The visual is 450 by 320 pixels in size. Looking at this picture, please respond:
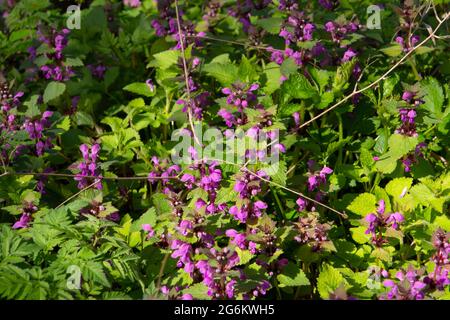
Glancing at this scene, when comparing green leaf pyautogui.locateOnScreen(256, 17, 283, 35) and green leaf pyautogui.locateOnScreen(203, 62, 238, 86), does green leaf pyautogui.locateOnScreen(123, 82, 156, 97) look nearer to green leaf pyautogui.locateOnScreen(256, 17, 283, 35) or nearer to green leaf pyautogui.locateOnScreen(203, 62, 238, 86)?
green leaf pyautogui.locateOnScreen(203, 62, 238, 86)

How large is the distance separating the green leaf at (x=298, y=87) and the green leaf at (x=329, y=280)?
104cm

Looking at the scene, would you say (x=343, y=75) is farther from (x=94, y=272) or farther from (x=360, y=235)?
(x=94, y=272)

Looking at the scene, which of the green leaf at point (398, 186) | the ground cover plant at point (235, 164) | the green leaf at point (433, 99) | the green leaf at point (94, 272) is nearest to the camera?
the green leaf at point (94, 272)

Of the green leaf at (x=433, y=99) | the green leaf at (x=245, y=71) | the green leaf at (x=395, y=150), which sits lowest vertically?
the green leaf at (x=395, y=150)

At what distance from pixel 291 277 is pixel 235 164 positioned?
611 mm

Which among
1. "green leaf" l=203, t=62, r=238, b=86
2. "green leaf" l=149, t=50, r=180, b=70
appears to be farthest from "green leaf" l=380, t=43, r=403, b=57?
"green leaf" l=149, t=50, r=180, b=70

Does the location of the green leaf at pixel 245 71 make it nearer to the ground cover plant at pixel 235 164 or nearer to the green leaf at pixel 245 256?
the ground cover plant at pixel 235 164

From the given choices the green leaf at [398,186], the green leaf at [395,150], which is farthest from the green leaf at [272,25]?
the green leaf at [398,186]

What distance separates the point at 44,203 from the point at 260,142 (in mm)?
1341

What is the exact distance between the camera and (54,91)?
4.11 meters

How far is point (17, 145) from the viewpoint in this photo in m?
3.54

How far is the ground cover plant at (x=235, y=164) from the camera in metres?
2.92

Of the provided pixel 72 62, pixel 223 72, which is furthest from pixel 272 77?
pixel 72 62

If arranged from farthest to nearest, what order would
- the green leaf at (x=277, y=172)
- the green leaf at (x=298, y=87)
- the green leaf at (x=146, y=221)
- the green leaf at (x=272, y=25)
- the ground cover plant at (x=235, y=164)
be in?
the green leaf at (x=272, y=25) → the green leaf at (x=298, y=87) → the green leaf at (x=146, y=221) → the green leaf at (x=277, y=172) → the ground cover plant at (x=235, y=164)
